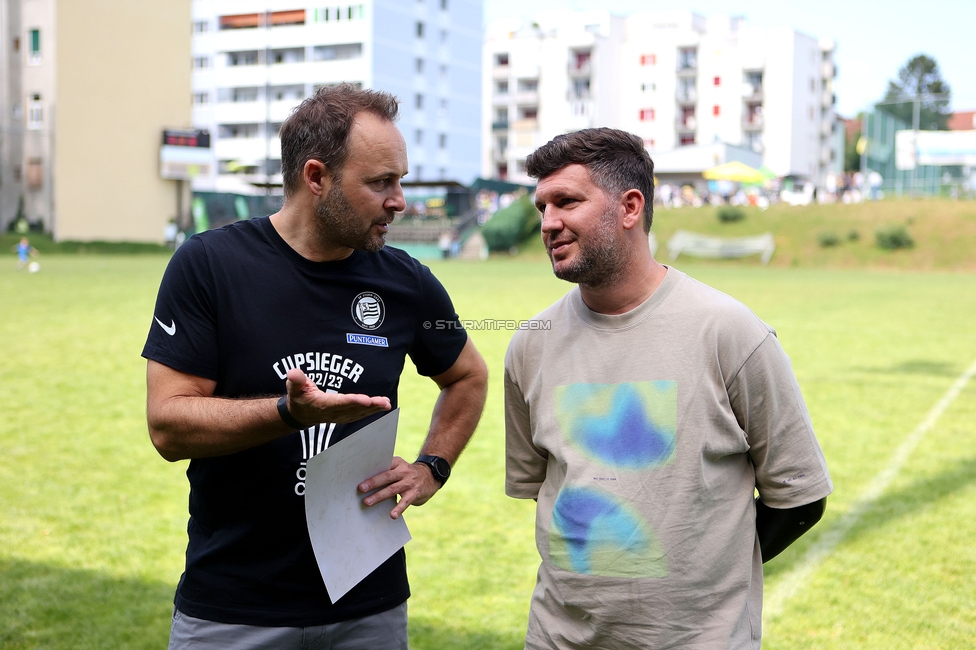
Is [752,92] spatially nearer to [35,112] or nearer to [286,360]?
[35,112]

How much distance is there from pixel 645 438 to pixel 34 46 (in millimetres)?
59003

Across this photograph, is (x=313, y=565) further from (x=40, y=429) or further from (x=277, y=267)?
(x=40, y=429)

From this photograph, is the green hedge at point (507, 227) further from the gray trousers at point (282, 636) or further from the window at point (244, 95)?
the gray trousers at point (282, 636)

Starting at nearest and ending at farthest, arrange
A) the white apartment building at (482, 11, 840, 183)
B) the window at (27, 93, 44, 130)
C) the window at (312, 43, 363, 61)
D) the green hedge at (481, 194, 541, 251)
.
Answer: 1. the green hedge at (481, 194, 541, 251)
2. the window at (27, 93, 44, 130)
3. the window at (312, 43, 363, 61)
4. the white apartment building at (482, 11, 840, 183)

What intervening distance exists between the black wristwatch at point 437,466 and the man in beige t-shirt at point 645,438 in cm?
47

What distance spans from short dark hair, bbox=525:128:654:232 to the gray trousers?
138 centimetres

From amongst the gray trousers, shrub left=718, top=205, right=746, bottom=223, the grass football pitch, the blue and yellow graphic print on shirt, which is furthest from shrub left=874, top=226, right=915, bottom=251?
the gray trousers

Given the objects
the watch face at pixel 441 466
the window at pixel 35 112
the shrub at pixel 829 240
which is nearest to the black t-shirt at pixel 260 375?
the watch face at pixel 441 466

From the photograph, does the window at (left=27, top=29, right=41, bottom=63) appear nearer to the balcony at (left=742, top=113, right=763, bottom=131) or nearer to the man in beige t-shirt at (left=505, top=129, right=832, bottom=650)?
the man in beige t-shirt at (left=505, top=129, right=832, bottom=650)

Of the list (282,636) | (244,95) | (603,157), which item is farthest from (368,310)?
(244,95)

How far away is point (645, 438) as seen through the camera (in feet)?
8.01

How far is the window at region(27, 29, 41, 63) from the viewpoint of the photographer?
173ft

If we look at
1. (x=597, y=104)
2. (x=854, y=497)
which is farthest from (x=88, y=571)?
(x=597, y=104)

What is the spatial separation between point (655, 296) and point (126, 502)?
18.7 ft
